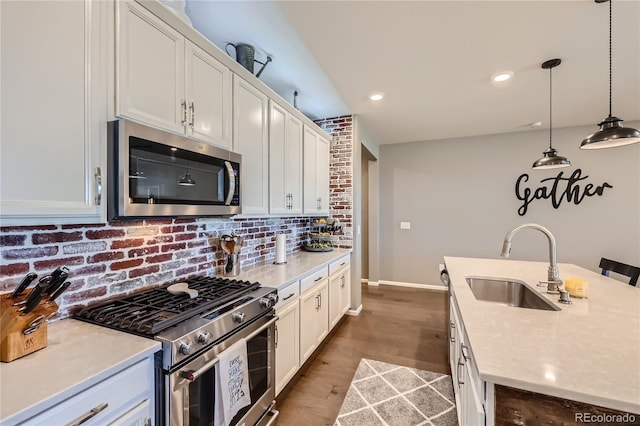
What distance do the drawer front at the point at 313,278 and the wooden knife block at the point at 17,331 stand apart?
1574 mm

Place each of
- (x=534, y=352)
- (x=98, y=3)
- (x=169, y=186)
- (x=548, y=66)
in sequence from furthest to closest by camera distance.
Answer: (x=548, y=66) < (x=169, y=186) < (x=98, y=3) < (x=534, y=352)

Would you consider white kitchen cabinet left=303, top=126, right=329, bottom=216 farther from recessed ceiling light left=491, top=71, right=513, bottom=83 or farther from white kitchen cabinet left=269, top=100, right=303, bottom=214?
recessed ceiling light left=491, top=71, right=513, bottom=83

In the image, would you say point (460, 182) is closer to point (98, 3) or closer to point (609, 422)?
point (609, 422)

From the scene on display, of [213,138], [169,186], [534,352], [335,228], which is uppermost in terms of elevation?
[213,138]

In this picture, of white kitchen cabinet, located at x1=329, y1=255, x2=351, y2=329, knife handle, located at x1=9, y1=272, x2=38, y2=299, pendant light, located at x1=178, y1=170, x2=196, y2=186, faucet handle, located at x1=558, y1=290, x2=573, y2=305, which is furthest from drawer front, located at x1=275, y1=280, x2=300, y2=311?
faucet handle, located at x1=558, y1=290, x2=573, y2=305

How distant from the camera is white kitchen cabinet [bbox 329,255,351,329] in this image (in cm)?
298

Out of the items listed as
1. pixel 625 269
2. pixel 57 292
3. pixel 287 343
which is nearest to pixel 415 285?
pixel 625 269

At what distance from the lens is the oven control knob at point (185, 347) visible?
1.13 meters

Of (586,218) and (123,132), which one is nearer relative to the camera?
(123,132)

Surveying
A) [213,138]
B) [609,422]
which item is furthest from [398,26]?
[609,422]

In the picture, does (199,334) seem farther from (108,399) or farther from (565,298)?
(565,298)

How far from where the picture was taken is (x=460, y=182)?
15.5 ft

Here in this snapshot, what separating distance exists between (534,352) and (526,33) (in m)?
2.13

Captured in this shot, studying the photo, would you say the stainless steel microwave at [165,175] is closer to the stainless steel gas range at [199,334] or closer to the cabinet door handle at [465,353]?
the stainless steel gas range at [199,334]
